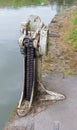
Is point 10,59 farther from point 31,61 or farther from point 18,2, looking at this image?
point 18,2

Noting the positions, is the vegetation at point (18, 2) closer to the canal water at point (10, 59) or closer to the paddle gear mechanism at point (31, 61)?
the canal water at point (10, 59)

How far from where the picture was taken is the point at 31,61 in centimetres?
492

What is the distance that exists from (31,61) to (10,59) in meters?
3.59

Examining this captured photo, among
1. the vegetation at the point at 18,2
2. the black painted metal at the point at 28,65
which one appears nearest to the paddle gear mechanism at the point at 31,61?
the black painted metal at the point at 28,65

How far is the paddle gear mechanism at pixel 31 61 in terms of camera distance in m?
4.79

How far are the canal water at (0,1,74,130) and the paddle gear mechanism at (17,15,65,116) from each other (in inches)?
27.6

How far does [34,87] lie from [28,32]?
0.79 meters

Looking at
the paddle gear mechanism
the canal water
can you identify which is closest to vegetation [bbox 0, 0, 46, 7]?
the canal water

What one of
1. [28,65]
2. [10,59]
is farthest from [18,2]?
[28,65]

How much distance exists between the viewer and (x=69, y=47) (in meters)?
7.46

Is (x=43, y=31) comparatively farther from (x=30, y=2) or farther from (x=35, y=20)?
(x=30, y=2)

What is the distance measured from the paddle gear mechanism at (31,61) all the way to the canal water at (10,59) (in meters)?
0.70

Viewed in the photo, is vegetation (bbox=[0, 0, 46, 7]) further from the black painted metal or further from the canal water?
the black painted metal

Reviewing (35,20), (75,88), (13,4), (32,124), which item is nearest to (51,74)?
(75,88)
